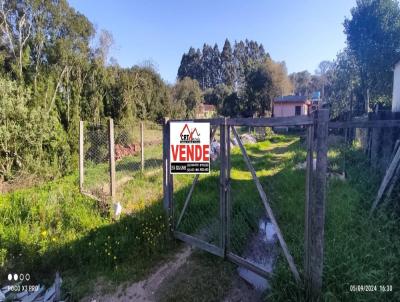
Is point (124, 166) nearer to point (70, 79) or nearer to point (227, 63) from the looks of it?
point (70, 79)

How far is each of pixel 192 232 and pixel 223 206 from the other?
1142 mm

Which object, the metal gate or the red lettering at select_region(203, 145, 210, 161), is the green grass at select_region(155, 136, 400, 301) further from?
the red lettering at select_region(203, 145, 210, 161)

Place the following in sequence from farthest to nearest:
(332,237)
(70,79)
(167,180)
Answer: (70,79) → (167,180) → (332,237)

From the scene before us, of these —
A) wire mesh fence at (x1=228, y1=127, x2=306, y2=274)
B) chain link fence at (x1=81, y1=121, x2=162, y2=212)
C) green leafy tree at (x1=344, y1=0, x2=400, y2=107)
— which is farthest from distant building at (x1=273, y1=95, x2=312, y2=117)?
wire mesh fence at (x1=228, y1=127, x2=306, y2=274)

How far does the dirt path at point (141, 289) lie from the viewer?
3.22 metres

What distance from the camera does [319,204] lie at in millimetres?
2418

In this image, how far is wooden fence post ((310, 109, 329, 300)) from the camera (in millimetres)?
2355

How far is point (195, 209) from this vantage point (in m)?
4.94

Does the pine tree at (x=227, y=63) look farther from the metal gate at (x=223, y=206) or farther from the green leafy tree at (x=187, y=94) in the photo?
the metal gate at (x=223, y=206)

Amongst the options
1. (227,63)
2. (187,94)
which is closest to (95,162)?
(187,94)

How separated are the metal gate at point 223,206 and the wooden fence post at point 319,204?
0.12ft

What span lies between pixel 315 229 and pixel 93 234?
333 cm

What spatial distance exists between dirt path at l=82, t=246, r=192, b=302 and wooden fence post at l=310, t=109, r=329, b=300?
1.77 metres

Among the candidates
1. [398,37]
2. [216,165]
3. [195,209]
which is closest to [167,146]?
[195,209]
